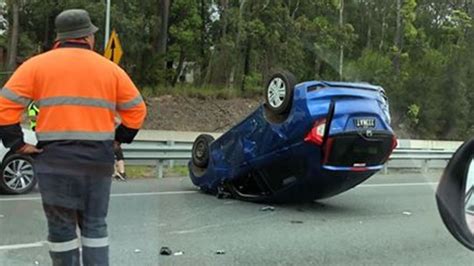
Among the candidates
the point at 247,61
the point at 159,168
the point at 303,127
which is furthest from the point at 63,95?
the point at 247,61

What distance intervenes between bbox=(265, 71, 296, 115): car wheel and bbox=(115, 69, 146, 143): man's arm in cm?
401

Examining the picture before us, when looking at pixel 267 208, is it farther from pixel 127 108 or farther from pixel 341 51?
pixel 341 51

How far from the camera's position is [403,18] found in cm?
3622

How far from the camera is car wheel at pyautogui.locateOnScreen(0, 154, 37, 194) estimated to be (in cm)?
970

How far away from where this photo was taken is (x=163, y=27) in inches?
1198

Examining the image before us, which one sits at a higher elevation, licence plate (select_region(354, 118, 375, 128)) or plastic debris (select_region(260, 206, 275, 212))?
licence plate (select_region(354, 118, 375, 128))

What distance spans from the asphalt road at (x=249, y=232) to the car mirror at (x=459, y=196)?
4.03 meters

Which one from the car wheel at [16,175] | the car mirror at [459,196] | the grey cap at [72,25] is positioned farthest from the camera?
the car wheel at [16,175]

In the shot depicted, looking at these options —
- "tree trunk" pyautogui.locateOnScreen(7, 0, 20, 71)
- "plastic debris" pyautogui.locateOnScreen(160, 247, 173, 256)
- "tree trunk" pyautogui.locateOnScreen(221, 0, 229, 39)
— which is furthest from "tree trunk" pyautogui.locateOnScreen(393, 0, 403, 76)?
"plastic debris" pyautogui.locateOnScreen(160, 247, 173, 256)

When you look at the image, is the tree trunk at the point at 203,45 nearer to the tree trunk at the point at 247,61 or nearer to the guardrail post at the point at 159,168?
the tree trunk at the point at 247,61

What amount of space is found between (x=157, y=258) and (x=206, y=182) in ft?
12.6

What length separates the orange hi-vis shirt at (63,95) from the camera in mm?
4223

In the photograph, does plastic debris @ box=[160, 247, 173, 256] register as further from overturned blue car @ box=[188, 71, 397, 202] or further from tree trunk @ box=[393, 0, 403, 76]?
tree trunk @ box=[393, 0, 403, 76]

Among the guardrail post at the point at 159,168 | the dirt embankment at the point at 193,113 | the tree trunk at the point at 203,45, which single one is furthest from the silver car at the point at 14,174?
the tree trunk at the point at 203,45
